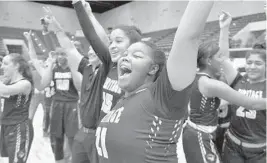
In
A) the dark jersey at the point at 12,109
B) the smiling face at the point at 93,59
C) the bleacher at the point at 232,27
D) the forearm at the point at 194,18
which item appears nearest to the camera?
the forearm at the point at 194,18

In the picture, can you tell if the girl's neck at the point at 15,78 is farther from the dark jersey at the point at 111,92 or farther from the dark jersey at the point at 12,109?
the dark jersey at the point at 111,92

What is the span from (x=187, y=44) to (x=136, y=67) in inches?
13.1

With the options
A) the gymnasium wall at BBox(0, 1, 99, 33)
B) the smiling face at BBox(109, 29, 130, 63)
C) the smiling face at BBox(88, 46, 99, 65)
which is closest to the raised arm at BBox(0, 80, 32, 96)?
the smiling face at BBox(88, 46, 99, 65)

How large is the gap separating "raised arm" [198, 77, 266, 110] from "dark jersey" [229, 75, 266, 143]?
7.9 inches

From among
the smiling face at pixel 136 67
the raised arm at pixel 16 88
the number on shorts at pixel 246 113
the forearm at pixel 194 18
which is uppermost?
the forearm at pixel 194 18

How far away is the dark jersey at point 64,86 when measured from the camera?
4.12m

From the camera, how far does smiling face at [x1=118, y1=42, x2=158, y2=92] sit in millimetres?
1307

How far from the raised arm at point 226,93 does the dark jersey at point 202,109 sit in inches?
4.1

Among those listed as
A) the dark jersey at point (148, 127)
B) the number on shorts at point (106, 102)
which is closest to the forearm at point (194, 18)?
the dark jersey at point (148, 127)

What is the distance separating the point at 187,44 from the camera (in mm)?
1034

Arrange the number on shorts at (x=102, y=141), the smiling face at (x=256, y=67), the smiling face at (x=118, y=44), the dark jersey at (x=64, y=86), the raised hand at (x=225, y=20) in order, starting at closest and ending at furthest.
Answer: the number on shorts at (x=102, y=141) → the smiling face at (x=118, y=44) → the smiling face at (x=256, y=67) → the raised hand at (x=225, y=20) → the dark jersey at (x=64, y=86)

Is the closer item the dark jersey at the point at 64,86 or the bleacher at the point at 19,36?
the dark jersey at the point at 64,86

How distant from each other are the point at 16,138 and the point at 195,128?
5.74 ft

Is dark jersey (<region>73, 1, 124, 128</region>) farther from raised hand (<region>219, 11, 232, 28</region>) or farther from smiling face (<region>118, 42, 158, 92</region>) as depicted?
raised hand (<region>219, 11, 232, 28</region>)
